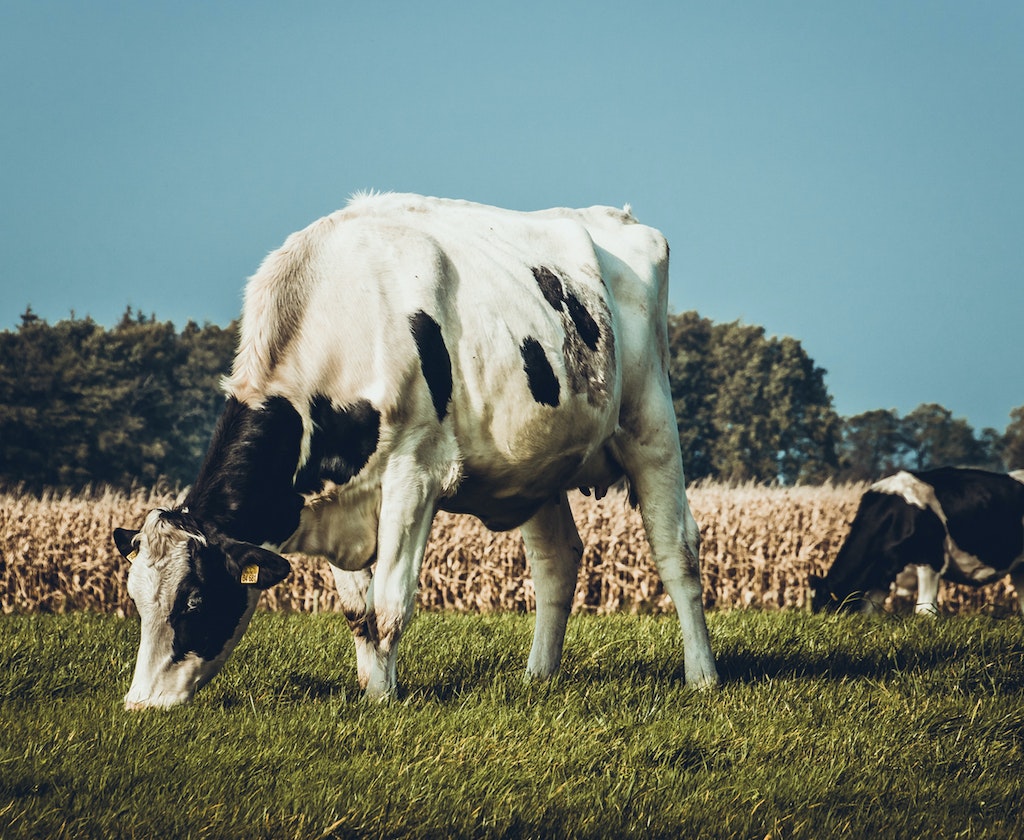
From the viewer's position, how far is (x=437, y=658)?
288 inches

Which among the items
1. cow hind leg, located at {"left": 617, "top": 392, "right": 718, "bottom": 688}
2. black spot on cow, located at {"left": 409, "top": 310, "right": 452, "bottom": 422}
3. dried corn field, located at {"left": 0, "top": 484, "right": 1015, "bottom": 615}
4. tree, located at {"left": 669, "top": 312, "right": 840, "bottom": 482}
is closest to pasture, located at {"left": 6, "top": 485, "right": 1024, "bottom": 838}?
cow hind leg, located at {"left": 617, "top": 392, "right": 718, "bottom": 688}

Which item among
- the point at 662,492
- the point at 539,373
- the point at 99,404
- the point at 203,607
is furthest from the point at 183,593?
the point at 99,404

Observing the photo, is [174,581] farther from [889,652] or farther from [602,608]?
[602,608]

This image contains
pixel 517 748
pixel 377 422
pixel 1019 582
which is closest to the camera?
pixel 517 748

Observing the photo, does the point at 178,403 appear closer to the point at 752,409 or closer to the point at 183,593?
the point at 752,409

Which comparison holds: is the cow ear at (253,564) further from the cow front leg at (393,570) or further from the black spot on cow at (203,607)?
the cow front leg at (393,570)

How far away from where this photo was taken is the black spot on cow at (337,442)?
5.67m

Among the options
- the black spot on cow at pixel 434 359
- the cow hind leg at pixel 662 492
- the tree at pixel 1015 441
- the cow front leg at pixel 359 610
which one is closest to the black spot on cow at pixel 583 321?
the cow hind leg at pixel 662 492

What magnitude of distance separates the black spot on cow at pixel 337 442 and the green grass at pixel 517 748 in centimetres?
Answer: 109

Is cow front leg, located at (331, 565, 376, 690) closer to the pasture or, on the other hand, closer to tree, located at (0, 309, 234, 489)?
the pasture

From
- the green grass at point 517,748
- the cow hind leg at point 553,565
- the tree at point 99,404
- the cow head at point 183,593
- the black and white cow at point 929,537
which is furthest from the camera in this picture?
the tree at point 99,404

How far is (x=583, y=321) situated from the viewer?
675 centimetres

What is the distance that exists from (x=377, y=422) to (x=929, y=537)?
8984 millimetres

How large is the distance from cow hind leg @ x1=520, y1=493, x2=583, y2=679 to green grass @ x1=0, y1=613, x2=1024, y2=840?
0.29m
